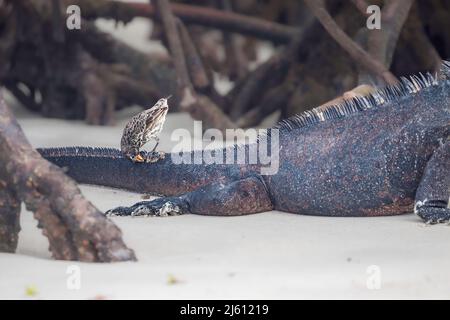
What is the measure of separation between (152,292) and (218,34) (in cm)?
1158

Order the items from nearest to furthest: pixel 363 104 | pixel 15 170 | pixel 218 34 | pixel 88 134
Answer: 1. pixel 15 170
2. pixel 363 104
3. pixel 88 134
4. pixel 218 34

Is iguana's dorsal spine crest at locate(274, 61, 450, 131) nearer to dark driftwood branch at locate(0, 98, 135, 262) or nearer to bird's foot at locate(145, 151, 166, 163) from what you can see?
bird's foot at locate(145, 151, 166, 163)

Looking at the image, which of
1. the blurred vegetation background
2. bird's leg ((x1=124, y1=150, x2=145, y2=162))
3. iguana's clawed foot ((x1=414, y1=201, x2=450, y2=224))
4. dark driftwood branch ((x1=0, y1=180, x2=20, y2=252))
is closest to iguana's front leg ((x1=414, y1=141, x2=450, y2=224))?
iguana's clawed foot ((x1=414, y1=201, x2=450, y2=224))

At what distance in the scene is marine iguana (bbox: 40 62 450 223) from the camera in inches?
213

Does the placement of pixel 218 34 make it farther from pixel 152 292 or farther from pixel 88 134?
pixel 152 292

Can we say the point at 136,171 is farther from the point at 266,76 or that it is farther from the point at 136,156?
the point at 266,76

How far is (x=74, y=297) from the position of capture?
375 centimetres

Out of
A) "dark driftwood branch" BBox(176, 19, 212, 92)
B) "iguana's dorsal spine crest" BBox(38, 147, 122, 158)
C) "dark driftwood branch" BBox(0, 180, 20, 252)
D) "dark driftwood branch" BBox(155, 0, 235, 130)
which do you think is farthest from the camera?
"dark driftwood branch" BBox(176, 19, 212, 92)

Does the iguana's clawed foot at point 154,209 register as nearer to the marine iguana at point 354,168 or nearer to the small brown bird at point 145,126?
the marine iguana at point 354,168

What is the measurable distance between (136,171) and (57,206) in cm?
217

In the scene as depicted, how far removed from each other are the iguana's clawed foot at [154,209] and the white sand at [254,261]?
0.36 feet

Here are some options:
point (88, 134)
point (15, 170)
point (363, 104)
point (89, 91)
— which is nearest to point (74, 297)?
point (15, 170)

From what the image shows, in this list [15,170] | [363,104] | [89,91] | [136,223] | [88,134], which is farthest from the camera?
[89,91]

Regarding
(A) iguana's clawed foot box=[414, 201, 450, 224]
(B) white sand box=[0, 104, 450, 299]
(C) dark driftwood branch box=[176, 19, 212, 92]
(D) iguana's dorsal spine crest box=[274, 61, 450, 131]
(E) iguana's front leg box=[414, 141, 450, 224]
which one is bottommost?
(B) white sand box=[0, 104, 450, 299]
